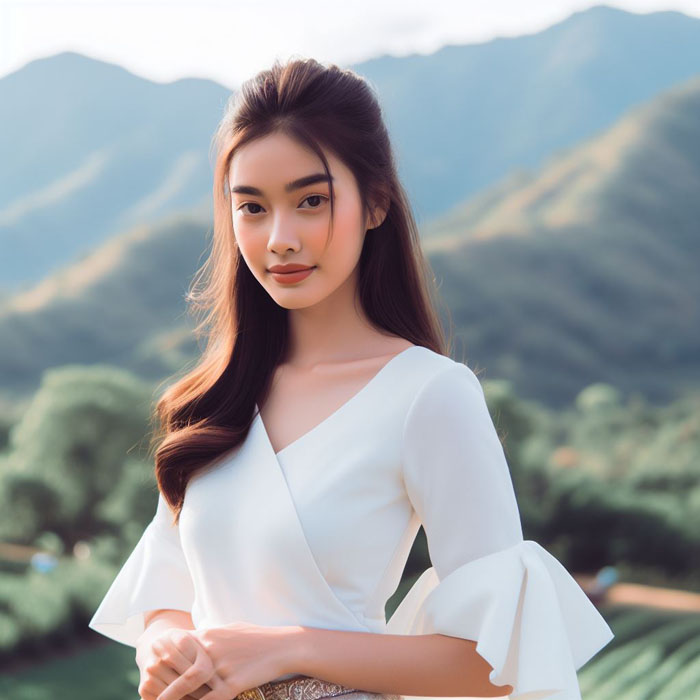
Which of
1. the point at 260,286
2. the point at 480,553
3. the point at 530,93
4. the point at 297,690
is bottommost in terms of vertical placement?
the point at 297,690

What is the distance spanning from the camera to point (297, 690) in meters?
1.23

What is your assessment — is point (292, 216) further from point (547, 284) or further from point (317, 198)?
point (547, 284)

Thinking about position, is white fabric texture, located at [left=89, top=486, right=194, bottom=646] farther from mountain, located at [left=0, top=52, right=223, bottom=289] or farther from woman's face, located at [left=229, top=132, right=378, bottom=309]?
mountain, located at [left=0, top=52, right=223, bottom=289]

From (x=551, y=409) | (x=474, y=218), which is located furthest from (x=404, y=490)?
(x=474, y=218)

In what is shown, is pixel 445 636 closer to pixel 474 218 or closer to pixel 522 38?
pixel 474 218

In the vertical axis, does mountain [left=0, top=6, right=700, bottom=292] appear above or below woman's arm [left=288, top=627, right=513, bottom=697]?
above

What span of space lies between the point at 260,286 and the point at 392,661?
596mm

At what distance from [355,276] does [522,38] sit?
732 centimetres

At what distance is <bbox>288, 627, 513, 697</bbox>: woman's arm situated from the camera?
120 cm

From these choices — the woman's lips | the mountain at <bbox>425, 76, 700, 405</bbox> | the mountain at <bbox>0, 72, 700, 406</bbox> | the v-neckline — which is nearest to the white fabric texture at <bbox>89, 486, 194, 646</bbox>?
the v-neckline

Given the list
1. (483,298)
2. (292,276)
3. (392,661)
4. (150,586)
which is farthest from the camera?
(483,298)

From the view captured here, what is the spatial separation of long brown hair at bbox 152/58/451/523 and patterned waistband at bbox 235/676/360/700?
31 cm

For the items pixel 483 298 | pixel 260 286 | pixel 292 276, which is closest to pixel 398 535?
pixel 292 276

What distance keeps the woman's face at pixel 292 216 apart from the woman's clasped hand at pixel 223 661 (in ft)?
1.39
